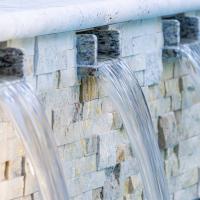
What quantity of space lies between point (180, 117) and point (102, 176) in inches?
53.6

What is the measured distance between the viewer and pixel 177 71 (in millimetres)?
7793

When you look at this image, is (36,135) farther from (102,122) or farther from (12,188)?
(102,122)

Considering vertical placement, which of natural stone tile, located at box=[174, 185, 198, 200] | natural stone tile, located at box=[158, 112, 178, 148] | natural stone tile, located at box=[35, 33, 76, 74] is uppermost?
natural stone tile, located at box=[35, 33, 76, 74]

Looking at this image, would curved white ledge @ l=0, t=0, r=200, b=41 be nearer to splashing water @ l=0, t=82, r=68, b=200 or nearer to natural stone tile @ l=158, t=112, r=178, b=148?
splashing water @ l=0, t=82, r=68, b=200

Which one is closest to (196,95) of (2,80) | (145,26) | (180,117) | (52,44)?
(180,117)

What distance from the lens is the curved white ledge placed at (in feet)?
18.1

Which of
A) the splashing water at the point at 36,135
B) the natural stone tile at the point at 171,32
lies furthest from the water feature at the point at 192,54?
the splashing water at the point at 36,135

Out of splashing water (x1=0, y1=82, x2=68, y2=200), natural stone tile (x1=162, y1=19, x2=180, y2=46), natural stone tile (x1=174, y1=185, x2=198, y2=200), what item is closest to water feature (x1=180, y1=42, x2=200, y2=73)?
natural stone tile (x1=162, y1=19, x2=180, y2=46)

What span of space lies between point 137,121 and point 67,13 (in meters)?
0.92

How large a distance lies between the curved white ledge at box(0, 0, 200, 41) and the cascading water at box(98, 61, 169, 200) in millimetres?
314

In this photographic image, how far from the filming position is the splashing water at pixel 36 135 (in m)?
5.46

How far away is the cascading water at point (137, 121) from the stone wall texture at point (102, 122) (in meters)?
0.14

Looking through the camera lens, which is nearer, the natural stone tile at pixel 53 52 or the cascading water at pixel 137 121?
the natural stone tile at pixel 53 52

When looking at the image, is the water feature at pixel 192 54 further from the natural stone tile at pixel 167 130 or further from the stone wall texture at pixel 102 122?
the natural stone tile at pixel 167 130
